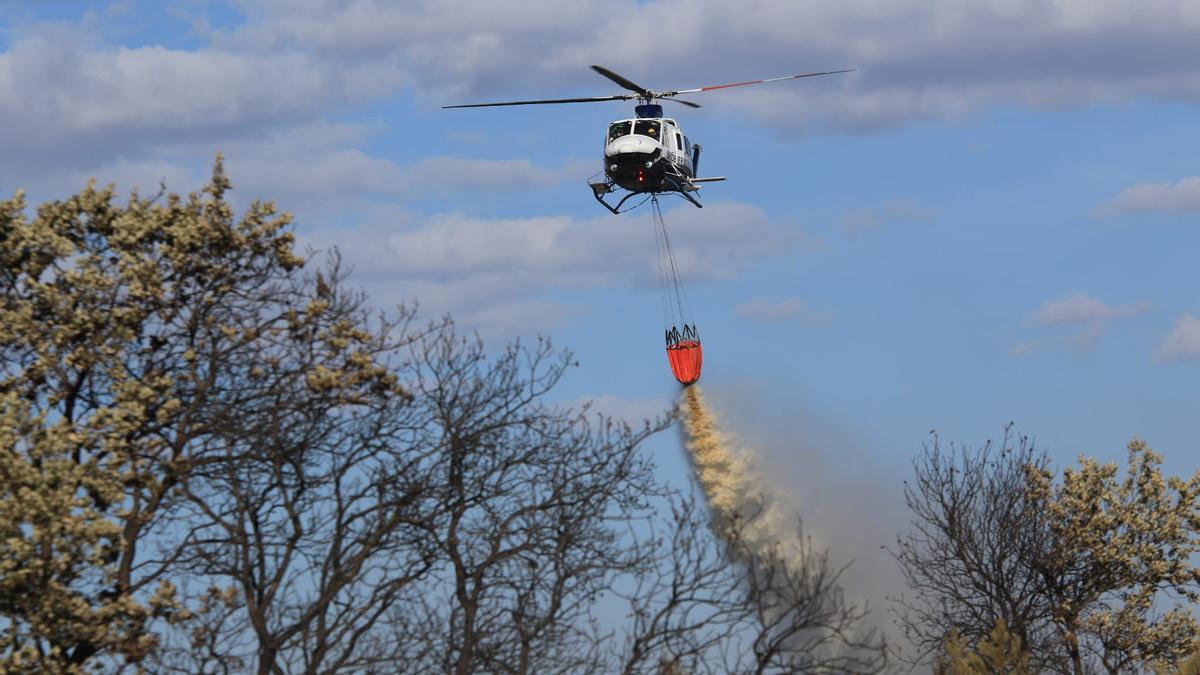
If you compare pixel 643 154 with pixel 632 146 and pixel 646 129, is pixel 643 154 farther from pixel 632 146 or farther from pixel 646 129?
pixel 646 129

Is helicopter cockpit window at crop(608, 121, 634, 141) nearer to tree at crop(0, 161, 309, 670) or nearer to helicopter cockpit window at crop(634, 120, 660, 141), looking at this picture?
helicopter cockpit window at crop(634, 120, 660, 141)

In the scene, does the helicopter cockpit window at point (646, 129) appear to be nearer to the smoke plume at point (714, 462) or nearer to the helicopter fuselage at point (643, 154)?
the helicopter fuselage at point (643, 154)

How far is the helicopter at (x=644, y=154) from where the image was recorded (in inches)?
2076

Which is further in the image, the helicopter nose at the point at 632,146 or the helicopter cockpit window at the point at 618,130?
the helicopter cockpit window at the point at 618,130

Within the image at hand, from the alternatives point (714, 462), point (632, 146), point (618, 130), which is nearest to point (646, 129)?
point (618, 130)

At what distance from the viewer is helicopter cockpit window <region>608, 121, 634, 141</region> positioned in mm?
53281

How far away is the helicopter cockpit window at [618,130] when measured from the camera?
53.3 meters

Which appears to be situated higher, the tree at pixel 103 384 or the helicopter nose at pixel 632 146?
the helicopter nose at pixel 632 146

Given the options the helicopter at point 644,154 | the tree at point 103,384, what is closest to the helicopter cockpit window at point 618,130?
the helicopter at point 644,154

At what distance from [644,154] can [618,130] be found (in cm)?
159

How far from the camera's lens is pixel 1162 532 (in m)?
54.9

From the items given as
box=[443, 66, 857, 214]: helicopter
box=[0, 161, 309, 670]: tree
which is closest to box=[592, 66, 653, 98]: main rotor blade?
box=[443, 66, 857, 214]: helicopter

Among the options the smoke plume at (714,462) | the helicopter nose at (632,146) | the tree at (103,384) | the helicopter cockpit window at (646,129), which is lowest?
the tree at (103,384)

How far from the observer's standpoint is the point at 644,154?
52.6m
